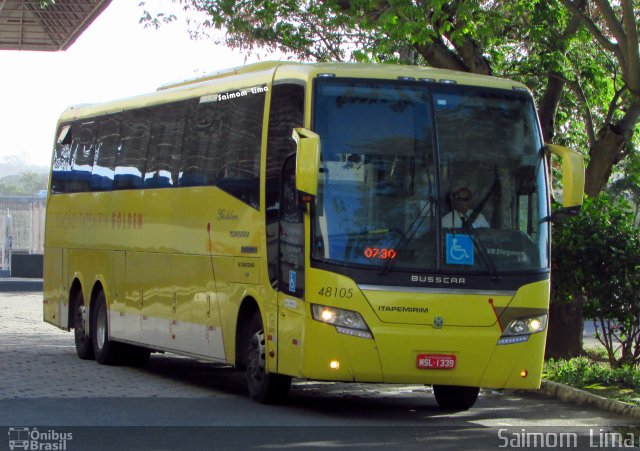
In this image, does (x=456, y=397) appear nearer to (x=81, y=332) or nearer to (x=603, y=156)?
(x=603, y=156)

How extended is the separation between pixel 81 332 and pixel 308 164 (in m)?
8.41

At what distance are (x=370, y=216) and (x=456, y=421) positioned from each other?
230 centimetres

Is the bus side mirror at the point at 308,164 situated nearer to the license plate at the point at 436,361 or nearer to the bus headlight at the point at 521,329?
the license plate at the point at 436,361

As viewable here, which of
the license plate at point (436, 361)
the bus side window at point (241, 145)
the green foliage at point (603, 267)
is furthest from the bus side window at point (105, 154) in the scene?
the license plate at point (436, 361)

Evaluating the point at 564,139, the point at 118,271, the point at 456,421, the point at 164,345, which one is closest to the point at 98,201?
the point at 118,271

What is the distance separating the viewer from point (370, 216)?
11.9 meters

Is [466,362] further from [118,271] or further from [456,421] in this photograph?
[118,271]

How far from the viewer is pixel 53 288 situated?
20.4 meters

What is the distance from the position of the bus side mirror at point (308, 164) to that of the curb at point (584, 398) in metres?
4.42

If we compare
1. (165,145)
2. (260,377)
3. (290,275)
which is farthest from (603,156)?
(290,275)

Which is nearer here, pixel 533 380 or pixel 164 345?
pixel 533 380

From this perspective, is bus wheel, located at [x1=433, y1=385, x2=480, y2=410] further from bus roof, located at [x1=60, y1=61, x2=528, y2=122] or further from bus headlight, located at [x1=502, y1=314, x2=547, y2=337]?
bus roof, located at [x1=60, y1=61, x2=528, y2=122]

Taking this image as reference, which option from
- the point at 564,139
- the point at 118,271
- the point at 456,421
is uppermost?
the point at 564,139

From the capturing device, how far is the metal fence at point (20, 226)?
47.9m
